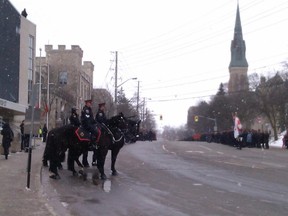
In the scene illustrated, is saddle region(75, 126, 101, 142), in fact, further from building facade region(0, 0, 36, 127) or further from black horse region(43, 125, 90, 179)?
building facade region(0, 0, 36, 127)

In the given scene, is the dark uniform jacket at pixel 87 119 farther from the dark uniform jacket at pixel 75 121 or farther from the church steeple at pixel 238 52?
the church steeple at pixel 238 52

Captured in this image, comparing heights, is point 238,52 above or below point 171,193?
above

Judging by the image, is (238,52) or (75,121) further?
(238,52)

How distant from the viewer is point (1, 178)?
1447cm

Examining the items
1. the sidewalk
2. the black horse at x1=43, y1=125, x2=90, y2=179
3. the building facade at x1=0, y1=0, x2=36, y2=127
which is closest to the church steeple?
the building facade at x1=0, y1=0, x2=36, y2=127

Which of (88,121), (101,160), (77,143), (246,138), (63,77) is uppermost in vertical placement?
A: (63,77)

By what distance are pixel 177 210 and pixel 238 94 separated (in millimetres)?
89873

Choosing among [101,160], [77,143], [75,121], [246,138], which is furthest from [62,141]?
[246,138]

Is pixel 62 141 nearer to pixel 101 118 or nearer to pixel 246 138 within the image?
pixel 101 118

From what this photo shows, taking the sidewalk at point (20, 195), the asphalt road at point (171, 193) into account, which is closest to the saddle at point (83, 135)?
the asphalt road at point (171, 193)

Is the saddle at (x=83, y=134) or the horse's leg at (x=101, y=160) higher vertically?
the saddle at (x=83, y=134)

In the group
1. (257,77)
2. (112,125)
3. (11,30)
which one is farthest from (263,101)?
(112,125)

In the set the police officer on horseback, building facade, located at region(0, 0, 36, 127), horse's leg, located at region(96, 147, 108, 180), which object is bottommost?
horse's leg, located at region(96, 147, 108, 180)

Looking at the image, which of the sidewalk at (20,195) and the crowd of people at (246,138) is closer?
the sidewalk at (20,195)
